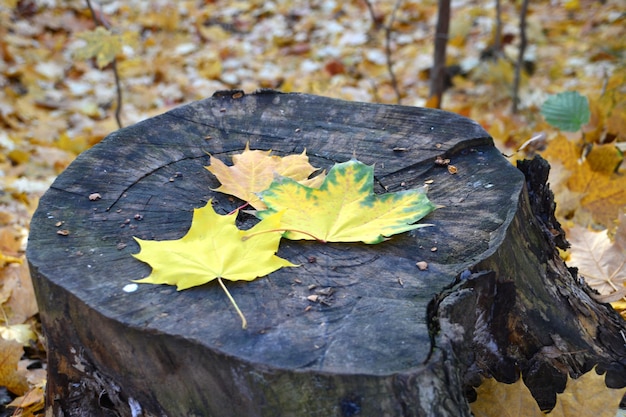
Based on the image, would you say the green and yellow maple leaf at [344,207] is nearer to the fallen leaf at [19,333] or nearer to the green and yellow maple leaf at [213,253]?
the green and yellow maple leaf at [213,253]

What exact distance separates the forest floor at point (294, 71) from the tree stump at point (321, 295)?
707mm

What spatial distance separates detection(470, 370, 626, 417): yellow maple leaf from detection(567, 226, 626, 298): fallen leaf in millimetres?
526

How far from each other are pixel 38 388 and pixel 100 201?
1.95ft

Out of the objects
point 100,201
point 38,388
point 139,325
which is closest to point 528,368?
point 139,325

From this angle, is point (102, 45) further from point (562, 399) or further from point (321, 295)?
point (562, 399)

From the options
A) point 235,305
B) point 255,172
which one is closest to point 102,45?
point 255,172

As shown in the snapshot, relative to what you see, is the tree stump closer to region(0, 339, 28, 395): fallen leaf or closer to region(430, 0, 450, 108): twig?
region(0, 339, 28, 395): fallen leaf

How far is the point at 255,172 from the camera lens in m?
1.33

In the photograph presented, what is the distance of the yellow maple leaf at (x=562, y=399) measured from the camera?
108 centimetres

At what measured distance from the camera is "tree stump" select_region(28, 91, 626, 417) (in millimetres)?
894

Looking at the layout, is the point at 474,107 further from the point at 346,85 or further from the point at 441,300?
the point at 441,300

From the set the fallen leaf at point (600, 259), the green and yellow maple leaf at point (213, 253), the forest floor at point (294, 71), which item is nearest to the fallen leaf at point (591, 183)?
the forest floor at point (294, 71)

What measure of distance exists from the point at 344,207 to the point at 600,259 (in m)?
0.83

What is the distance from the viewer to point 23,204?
2.48 meters
